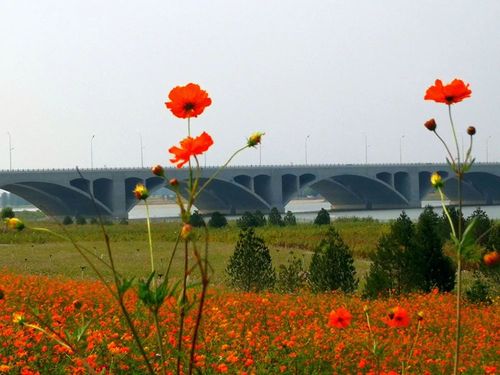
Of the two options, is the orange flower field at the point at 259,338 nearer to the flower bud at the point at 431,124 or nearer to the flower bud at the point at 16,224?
the flower bud at the point at 16,224

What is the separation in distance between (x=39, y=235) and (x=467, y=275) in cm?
2370

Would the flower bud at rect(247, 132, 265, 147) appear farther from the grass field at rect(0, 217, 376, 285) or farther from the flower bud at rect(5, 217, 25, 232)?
the grass field at rect(0, 217, 376, 285)

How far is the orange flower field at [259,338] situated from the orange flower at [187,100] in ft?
3.11

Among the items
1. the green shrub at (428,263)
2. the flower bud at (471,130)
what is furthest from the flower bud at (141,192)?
the green shrub at (428,263)

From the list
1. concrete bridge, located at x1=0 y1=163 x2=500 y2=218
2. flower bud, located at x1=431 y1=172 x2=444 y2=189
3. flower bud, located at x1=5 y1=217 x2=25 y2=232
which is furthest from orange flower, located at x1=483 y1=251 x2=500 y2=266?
concrete bridge, located at x1=0 y1=163 x2=500 y2=218

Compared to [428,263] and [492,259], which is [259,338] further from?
[428,263]

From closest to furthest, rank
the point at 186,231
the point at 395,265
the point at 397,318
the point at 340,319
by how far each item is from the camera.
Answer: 1. the point at 186,231
2. the point at 397,318
3. the point at 340,319
4. the point at 395,265

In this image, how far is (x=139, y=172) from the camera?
72.9 meters

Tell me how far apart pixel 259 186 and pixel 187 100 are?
82.9m

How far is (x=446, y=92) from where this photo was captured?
117 inches

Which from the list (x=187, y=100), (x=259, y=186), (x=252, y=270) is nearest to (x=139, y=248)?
(x=252, y=270)

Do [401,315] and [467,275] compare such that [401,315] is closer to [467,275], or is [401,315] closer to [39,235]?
[467,275]

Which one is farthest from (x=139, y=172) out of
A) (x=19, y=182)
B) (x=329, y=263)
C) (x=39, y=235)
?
(x=329, y=263)

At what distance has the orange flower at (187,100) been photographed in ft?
8.14
